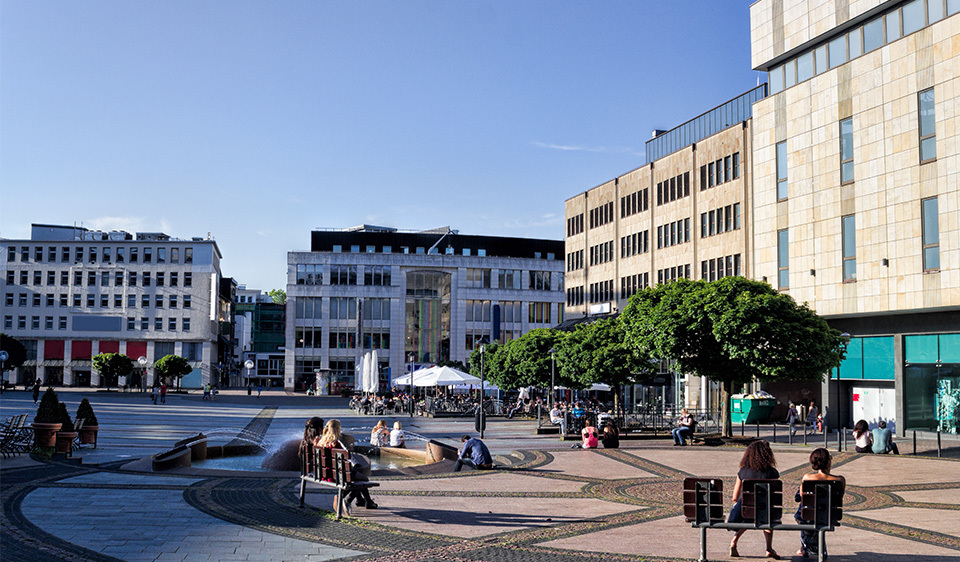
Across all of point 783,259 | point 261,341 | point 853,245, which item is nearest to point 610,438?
point 853,245

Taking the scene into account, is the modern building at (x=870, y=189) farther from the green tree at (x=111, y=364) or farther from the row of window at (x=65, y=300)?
the row of window at (x=65, y=300)

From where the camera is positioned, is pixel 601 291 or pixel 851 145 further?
pixel 601 291

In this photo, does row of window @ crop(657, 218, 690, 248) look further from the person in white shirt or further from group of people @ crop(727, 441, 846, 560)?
group of people @ crop(727, 441, 846, 560)

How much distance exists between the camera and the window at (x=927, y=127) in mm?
32906

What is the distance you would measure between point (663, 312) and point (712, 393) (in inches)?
872

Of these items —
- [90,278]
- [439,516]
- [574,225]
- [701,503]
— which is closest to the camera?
[701,503]

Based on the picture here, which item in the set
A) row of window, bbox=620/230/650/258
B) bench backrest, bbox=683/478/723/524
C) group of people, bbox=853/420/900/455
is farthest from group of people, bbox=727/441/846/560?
row of window, bbox=620/230/650/258

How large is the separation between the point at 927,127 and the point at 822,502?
1103 inches

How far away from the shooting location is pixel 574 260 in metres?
69.7

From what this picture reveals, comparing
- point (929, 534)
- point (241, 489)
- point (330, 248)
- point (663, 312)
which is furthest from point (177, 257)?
point (929, 534)

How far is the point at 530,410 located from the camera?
47594 mm

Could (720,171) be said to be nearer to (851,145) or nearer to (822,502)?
(851,145)

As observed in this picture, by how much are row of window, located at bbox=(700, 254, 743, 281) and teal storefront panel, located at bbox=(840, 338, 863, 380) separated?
8585 millimetres

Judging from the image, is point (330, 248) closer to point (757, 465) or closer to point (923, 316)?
point (923, 316)
